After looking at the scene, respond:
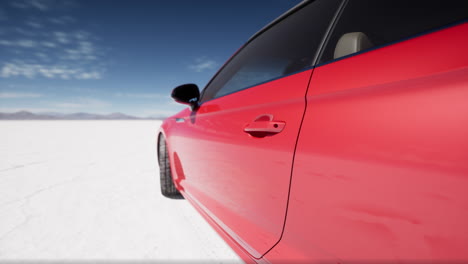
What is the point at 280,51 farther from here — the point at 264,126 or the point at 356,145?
the point at 356,145

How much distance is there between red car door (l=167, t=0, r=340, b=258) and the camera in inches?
32.3

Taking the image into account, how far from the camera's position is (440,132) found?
1.45 ft

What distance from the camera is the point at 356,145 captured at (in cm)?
58

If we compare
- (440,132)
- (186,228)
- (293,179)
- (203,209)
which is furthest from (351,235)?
(186,228)

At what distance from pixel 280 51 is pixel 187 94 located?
0.88 m

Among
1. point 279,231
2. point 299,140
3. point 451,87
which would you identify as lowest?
point 279,231

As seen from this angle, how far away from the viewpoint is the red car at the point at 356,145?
450 mm

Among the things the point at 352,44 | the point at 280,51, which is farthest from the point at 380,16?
the point at 280,51

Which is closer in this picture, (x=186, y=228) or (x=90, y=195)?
(x=186, y=228)

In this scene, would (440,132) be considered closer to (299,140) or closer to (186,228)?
(299,140)

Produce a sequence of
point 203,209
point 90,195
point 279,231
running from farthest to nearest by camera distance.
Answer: point 90,195 < point 203,209 < point 279,231

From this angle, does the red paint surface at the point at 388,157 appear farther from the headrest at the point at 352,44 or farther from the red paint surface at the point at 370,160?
the headrest at the point at 352,44

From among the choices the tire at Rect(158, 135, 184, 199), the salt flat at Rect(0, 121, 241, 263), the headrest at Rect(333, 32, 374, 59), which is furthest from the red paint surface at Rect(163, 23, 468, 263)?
the tire at Rect(158, 135, 184, 199)

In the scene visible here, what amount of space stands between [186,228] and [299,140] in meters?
1.53
